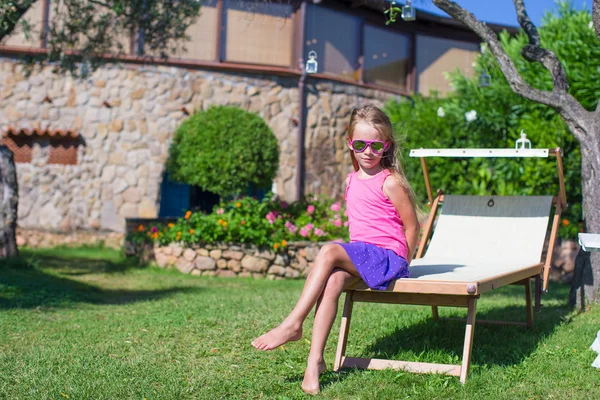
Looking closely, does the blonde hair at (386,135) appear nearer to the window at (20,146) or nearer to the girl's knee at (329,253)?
the girl's knee at (329,253)

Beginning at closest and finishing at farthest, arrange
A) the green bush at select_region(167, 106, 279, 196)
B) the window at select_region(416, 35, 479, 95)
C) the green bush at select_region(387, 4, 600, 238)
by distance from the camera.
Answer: the green bush at select_region(387, 4, 600, 238) → the green bush at select_region(167, 106, 279, 196) → the window at select_region(416, 35, 479, 95)

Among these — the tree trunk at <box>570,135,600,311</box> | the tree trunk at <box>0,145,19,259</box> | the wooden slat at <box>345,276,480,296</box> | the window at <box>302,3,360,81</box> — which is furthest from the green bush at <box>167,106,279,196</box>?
the wooden slat at <box>345,276,480,296</box>

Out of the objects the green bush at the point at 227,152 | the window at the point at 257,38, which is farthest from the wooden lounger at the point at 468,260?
the window at the point at 257,38

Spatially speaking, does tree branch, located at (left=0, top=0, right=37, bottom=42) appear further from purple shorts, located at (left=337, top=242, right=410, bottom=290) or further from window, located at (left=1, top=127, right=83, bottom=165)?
purple shorts, located at (left=337, top=242, right=410, bottom=290)

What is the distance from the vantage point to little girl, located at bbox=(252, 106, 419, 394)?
360 cm

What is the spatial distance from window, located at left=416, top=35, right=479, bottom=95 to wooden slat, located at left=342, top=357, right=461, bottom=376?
11723 mm

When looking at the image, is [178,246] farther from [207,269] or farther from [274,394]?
[274,394]

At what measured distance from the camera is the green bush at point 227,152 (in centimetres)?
1062

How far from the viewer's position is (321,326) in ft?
11.8

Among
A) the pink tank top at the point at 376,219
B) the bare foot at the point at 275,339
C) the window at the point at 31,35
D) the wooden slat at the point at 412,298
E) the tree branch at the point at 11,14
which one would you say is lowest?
the bare foot at the point at 275,339

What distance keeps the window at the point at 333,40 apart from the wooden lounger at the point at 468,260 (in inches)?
304

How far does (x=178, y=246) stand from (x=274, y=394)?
20.9ft

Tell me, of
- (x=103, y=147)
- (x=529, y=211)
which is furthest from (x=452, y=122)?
(x=103, y=147)

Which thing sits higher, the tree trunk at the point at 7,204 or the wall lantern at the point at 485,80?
the wall lantern at the point at 485,80
